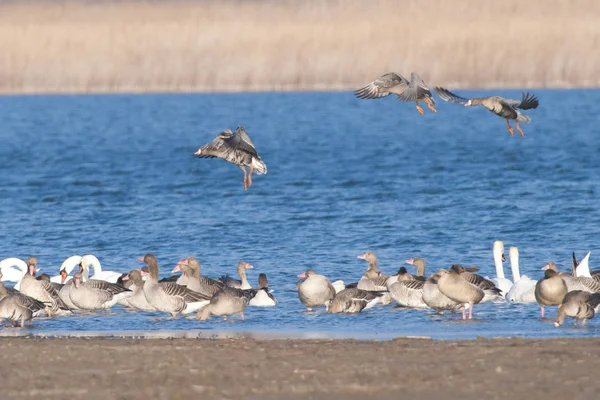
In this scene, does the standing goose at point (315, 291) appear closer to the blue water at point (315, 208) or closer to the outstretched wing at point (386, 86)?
the blue water at point (315, 208)

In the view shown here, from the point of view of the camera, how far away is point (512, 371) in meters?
11.2

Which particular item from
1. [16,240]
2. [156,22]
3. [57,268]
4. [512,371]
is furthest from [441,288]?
[156,22]

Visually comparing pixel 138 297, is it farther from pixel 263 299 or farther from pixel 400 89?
pixel 400 89

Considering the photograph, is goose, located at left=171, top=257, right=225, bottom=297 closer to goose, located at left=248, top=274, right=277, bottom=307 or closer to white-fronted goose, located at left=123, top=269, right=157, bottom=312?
goose, located at left=248, top=274, right=277, bottom=307

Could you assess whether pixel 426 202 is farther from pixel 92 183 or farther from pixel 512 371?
pixel 512 371

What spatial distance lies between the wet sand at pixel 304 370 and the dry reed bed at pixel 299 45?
82962 mm

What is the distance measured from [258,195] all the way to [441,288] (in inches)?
770

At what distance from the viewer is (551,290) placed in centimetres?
1675

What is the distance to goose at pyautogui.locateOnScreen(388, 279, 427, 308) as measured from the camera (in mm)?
17672

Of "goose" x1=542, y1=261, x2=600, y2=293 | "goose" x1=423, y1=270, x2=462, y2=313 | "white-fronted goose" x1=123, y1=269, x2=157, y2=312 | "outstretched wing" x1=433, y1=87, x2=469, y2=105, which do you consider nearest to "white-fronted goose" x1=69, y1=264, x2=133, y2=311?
"white-fronted goose" x1=123, y1=269, x2=157, y2=312

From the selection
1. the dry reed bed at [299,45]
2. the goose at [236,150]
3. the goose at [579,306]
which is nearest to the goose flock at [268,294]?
the goose at [579,306]

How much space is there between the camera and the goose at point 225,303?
56.0 ft

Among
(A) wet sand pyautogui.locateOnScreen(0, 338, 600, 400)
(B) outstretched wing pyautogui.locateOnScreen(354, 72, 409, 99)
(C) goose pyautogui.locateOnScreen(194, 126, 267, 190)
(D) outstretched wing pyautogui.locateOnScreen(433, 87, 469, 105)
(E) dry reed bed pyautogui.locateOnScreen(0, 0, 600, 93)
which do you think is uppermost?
(E) dry reed bed pyautogui.locateOnScreen(0, 0, 600, 93)

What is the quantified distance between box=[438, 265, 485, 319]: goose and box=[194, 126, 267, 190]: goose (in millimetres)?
2849
